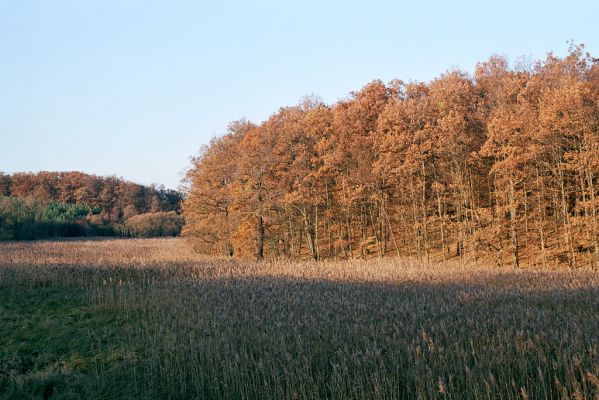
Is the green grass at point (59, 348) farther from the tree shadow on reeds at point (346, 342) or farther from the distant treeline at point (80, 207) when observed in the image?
the distant treeline at point (80, 207)

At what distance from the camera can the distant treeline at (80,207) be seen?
75750mm

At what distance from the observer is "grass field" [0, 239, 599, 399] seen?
6160mm

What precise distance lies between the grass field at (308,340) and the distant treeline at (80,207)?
60654mm

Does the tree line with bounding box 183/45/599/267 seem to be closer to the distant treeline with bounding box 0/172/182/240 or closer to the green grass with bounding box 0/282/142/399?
the green grass with bounding box 0/282/142/399

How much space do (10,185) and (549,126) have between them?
125 m

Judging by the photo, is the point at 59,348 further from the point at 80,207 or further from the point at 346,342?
the point at 80,207

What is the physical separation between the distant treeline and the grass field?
60.7 m

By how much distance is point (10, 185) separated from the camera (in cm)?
11656

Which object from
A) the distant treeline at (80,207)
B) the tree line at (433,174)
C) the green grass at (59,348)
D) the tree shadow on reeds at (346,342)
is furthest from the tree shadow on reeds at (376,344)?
the distant treeline at (80,207)

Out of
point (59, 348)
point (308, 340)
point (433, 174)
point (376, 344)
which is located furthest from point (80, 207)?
point (376, 344)

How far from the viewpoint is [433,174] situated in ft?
108

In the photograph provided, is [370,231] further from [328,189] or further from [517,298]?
Result: [517,298]

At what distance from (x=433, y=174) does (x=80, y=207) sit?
91174 millimetres

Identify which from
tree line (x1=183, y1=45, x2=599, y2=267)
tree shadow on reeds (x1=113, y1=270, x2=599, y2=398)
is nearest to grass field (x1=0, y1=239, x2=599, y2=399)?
tree shadow on reeds (x1=113, y1=270, x2=599, y2=398)
